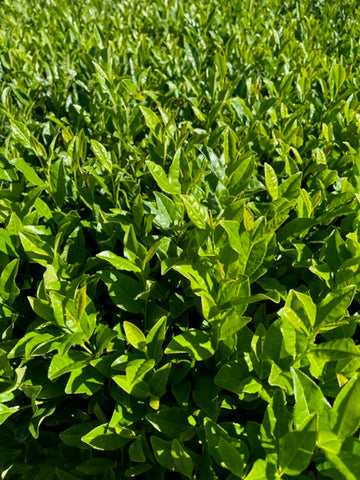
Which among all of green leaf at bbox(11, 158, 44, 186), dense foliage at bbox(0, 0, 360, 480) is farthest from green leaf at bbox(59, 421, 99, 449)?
green leaf at bbox(11, 158, 44, 186)

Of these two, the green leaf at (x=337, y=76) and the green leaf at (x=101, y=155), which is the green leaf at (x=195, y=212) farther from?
the green leaf at (x=337, y=76)

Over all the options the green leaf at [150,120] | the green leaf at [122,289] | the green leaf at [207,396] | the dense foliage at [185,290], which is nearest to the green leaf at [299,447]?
the dense foliage at [185,290]

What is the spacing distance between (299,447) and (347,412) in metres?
0.17

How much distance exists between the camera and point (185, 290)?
197 cm

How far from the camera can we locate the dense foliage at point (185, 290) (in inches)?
61.7

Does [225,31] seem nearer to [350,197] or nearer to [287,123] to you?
[287,123]

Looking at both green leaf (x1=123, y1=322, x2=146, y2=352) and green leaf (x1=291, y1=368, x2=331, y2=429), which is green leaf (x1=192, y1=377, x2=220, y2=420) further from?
green leaf (x1=291, y1=368, x2=331, y2=429)

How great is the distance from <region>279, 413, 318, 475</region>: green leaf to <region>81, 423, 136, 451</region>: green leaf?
598 mm

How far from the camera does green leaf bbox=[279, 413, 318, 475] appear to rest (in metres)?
1.23

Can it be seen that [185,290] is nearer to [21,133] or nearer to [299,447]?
[299,447]

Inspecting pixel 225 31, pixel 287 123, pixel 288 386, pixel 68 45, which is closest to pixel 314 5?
pixel 225 31

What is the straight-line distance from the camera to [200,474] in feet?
5.56

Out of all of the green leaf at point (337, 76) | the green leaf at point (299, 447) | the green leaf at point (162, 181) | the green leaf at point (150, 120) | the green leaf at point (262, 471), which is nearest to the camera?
the green leaf at point (299, 447)

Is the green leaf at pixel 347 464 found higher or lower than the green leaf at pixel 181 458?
higher
